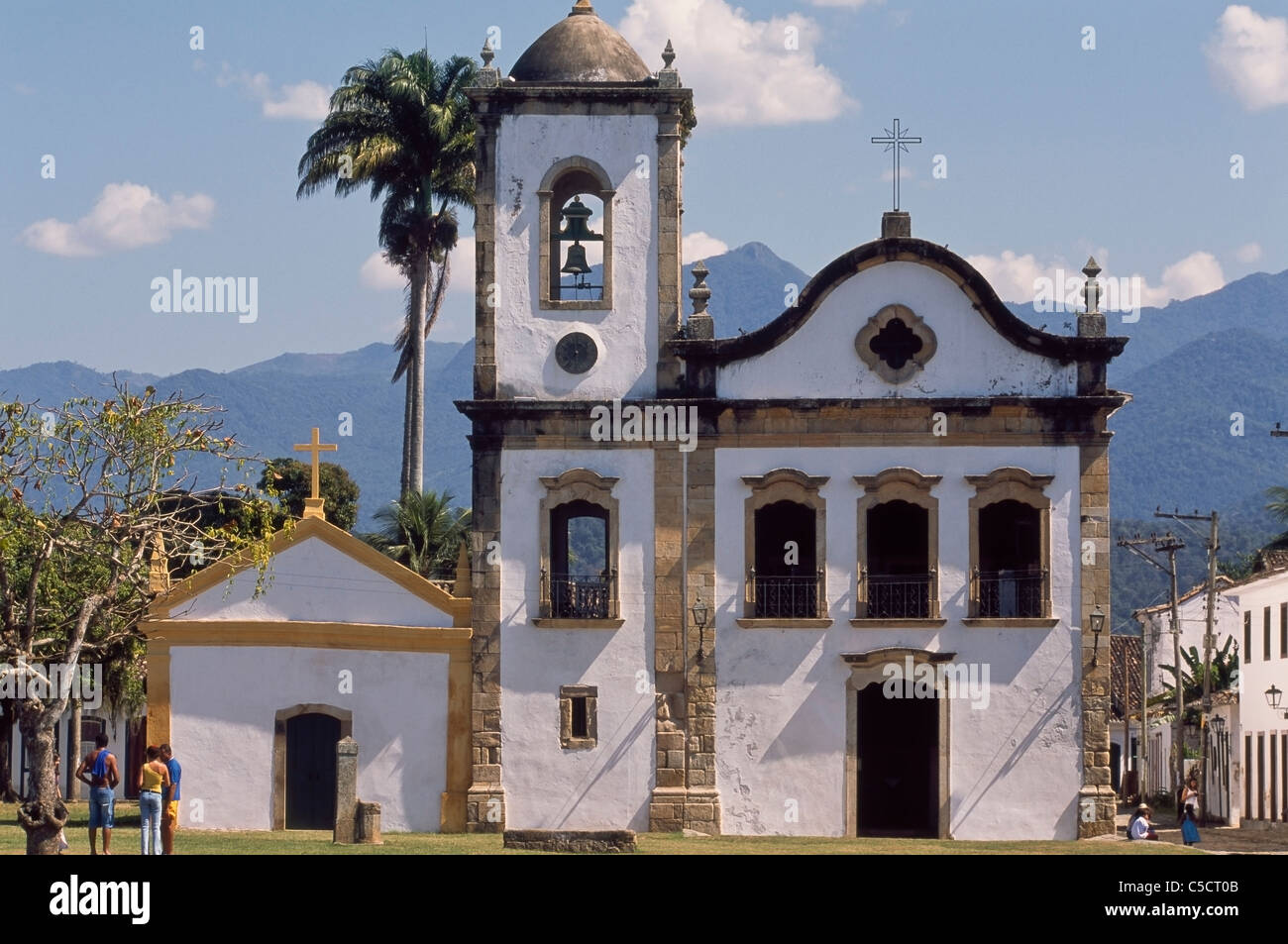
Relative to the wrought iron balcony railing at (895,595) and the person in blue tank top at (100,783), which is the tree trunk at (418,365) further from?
the person in blue tank top at (100,783)

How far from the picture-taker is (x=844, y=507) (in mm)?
34312

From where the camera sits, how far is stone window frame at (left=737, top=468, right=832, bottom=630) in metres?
34.1

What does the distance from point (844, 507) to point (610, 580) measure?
3.73 metres

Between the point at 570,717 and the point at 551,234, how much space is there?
7558 millimetres

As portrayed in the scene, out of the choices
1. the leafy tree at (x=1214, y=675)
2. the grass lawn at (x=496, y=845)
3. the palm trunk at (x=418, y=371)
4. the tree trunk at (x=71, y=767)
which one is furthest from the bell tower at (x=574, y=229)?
the leafy tree at (x=1214, y=675)

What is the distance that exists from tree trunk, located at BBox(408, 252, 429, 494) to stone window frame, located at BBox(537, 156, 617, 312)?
16.1 meters

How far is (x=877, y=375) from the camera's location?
34.5 m

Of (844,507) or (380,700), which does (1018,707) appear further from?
(380,700)

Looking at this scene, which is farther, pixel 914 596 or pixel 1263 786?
pixel 1263 786

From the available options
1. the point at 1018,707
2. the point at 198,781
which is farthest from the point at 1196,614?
the point at 198,781

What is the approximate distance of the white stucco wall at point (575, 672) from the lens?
112 ft

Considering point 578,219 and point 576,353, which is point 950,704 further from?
point 578,219

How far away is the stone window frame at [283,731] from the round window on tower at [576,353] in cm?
629

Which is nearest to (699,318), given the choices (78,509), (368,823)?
(368,823)
